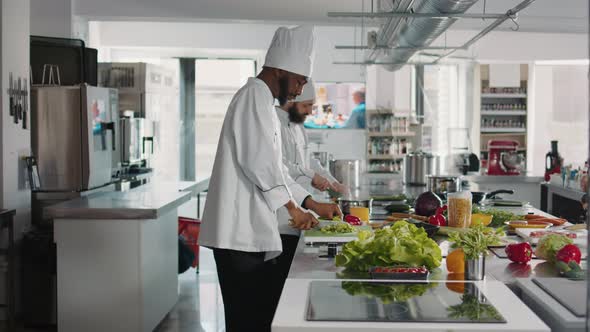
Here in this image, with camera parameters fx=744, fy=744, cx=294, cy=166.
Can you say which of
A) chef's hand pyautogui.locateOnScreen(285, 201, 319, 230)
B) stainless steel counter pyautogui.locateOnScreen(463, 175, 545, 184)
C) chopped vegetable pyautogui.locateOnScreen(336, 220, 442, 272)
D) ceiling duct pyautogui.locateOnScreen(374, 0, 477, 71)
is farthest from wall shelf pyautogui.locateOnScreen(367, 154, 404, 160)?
chopped vegetable pyautogui.locateOnScreen(336, 220, 442, 272)

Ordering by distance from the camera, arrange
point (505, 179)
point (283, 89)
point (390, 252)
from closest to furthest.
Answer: point (390, 252) → point (283, 89) → point (505, 179)

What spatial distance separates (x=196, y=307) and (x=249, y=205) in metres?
3.20

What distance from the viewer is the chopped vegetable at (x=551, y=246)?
8.68 feet

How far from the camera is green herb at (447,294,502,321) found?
1.86 meters

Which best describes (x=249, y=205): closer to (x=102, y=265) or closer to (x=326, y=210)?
(x=326, y=210)

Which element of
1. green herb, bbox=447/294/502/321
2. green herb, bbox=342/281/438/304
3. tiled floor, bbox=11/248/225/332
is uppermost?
green herb, bbox=342/281/438/304

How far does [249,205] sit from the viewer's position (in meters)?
3.19

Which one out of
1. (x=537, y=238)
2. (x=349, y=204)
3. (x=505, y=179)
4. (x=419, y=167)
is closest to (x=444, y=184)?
(x=349, y=204)

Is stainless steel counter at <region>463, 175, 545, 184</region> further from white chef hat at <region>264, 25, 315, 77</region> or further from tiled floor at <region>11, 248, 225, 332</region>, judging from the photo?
white chef hat at <region>264, 25, 315, 77</region>

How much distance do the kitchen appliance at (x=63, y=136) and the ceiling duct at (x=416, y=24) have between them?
8.12ft

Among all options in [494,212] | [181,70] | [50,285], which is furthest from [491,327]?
[181,70]

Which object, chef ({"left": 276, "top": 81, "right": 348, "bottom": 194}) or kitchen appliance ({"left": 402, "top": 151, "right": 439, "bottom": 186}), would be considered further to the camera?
kitchen appliance ({"left": 402, "top": 151, "right": 439, "bottom": 186})

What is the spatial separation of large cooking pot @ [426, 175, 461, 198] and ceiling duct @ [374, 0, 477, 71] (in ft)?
3.10

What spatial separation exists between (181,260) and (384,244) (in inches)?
177
